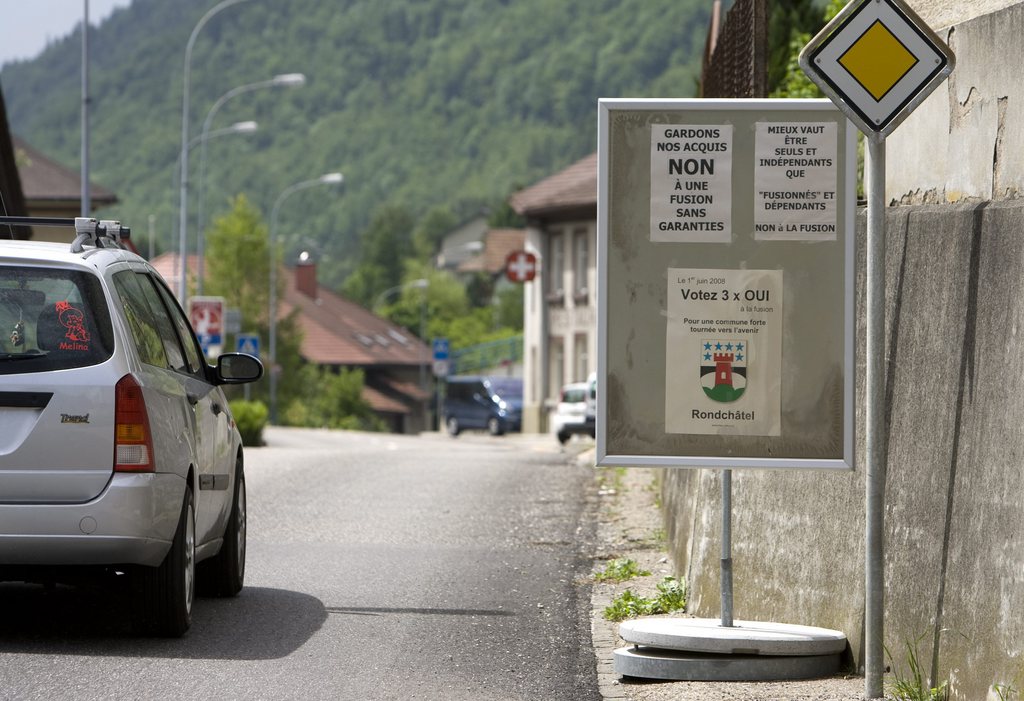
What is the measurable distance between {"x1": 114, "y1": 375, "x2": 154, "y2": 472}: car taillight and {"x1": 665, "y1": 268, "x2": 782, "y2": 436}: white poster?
2.32 meters

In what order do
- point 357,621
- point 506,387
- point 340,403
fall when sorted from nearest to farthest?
point 357,621 < point 506,387 < point 340,403

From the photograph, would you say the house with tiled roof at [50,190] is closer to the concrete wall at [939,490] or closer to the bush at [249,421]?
the bush at [249,421]

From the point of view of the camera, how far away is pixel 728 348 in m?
7.67

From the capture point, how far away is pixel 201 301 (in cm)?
3794

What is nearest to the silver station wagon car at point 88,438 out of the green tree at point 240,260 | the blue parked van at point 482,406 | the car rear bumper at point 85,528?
the car rear bumper at point 85,528

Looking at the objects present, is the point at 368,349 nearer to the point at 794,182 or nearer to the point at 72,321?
the point at 72,321

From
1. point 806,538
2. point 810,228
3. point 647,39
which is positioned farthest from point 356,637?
point 647,39

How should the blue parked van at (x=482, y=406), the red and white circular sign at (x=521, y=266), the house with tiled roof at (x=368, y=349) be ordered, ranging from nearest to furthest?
the red and white circular sign at (x=521, y=266) → the blue parked van at (x=482, y=406) → the house with tiled roof at (x=368, y=349)

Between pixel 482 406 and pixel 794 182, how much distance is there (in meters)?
58.1

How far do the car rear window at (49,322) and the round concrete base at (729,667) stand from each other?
270cm

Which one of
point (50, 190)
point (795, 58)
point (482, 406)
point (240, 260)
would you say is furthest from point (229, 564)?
point (240, 260)

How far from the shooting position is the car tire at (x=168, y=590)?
8.12 meters

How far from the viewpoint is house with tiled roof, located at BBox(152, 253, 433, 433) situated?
337ft

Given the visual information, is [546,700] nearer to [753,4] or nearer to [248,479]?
[753,4]
